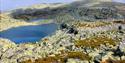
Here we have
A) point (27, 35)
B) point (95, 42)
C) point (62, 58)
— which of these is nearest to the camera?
point (62, 58)

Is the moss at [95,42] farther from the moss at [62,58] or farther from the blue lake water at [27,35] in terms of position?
the blue lake water at [27,35]

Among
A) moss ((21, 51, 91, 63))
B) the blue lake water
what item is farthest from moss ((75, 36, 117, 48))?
the blue lake water

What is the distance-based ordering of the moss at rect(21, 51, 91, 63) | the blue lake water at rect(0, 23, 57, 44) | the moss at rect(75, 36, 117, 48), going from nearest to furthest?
the moss at rect(21, 51, 91, 63), the moss at rect(75, 36, 117, 48), the blue lake water at rect(0, 23, 57, 44)

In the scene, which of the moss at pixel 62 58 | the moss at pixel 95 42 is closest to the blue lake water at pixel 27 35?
the moss at pixel 95 42

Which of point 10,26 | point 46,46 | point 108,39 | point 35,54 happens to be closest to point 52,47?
Result: point 46,46

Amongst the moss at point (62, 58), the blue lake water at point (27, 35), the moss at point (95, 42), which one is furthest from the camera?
the blue lake water at point (27, 35)

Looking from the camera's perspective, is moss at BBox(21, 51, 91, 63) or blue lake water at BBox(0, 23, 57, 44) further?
blue lake water at BBox(0, 23, 57, 44)

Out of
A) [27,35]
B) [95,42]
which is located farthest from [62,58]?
[27,35]

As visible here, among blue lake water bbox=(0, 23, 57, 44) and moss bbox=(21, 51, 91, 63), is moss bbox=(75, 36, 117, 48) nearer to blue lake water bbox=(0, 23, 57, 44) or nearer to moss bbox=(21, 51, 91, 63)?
moss bbox=(21, 51, 91, 63)

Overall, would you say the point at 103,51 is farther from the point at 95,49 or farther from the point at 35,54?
the point at 35,54

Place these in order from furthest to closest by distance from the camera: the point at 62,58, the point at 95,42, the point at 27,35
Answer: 1. the point at 27,35
2. the point at 95,42
3. the point at 62,58

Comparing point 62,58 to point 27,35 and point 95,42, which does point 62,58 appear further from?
point 27,35
